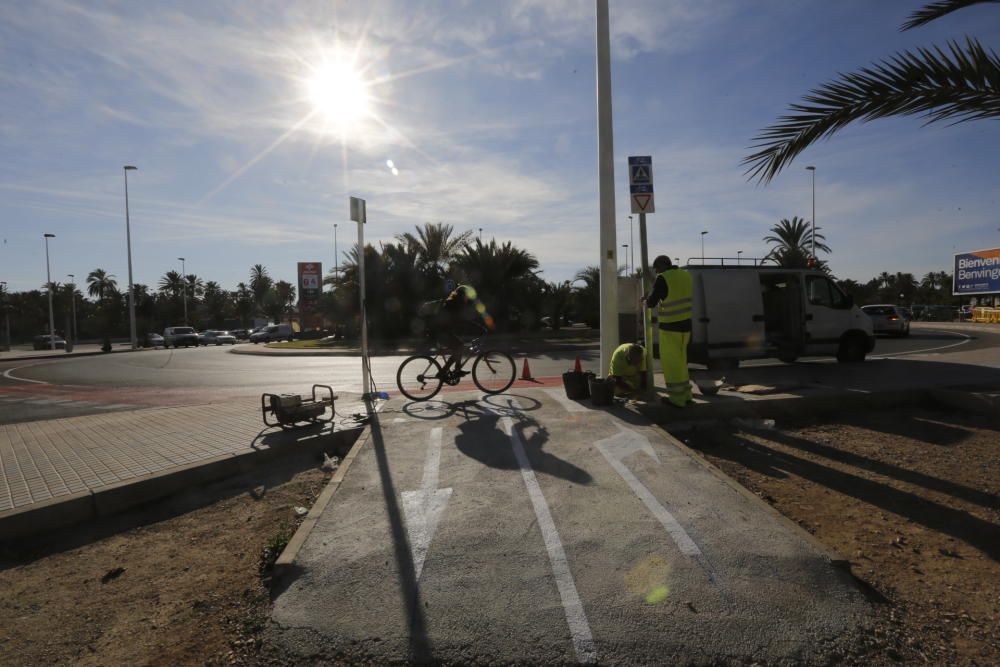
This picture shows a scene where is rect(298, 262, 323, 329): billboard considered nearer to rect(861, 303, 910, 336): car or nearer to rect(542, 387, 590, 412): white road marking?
rect(861, 303, 910, 336): car

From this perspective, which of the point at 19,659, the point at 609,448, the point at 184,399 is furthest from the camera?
the point at 184,399

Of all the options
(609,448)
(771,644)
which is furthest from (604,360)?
(771,644)

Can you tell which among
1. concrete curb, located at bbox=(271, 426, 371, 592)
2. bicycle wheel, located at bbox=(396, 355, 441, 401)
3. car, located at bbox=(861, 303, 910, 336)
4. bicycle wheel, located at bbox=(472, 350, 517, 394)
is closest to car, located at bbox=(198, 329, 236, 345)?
bicycle wheel, located at bbox=(396, 355, 441, 401)

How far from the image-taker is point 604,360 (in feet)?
27.0

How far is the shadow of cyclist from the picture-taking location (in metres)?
4.86

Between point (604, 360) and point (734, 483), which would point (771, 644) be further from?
point (604, 360)

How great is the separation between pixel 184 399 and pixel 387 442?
22.9ft

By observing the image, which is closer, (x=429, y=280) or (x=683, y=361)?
(x=683, y=361)

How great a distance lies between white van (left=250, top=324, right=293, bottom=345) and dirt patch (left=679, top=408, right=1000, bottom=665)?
47922 millimetres

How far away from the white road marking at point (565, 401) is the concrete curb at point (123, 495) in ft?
10.5

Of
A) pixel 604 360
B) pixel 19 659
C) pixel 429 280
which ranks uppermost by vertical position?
pixel 429 280

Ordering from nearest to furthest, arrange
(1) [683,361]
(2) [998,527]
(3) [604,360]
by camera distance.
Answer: (2) [998,527], (1) [683,361], (3) [604,360]

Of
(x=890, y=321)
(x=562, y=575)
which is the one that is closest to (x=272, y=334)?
(x=890, y=321)

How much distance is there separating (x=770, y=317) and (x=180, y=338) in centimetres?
4452
